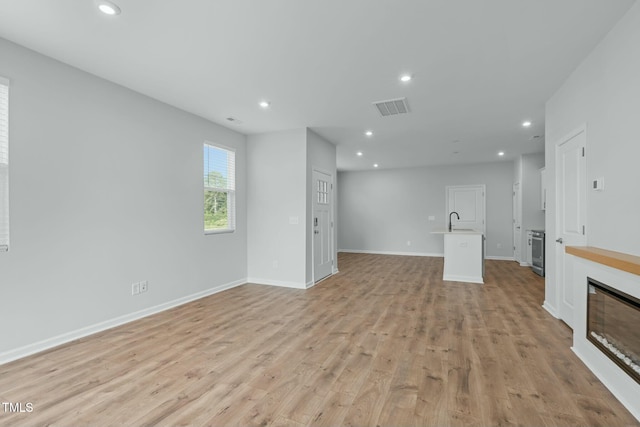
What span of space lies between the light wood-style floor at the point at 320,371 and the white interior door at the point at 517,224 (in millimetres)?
3801

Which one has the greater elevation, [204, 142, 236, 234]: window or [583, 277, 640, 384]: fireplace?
[204, 142, 236, 234]: window

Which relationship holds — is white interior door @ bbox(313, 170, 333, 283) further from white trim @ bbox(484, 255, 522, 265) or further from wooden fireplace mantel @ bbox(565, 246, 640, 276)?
white trim @ bbox(484, 255, 522, 265)

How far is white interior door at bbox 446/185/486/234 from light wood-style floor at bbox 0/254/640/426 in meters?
4.69

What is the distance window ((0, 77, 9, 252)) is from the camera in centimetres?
254

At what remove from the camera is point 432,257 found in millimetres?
8625

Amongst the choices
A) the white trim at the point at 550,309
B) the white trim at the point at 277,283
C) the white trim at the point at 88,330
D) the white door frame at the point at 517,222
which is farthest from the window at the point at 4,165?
the white door frame at the point at 517,222

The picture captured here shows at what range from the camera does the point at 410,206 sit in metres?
9.12

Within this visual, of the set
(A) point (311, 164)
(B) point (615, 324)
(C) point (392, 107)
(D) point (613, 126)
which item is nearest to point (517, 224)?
(C) point (392, 107)

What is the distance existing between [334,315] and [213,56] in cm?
311

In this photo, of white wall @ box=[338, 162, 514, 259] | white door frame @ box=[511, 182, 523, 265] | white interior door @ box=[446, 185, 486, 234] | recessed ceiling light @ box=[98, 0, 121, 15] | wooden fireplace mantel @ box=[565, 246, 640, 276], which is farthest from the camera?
white interior door @ box=[446, 185, 486, 234]

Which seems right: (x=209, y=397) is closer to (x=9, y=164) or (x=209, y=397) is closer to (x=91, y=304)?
(x=91, y=304)

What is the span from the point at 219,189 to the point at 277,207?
1011 mm

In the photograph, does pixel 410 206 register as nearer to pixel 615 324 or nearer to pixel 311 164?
pixel 311 164

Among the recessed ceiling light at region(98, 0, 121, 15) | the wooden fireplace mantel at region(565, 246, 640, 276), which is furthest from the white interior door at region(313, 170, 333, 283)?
the wooden fireplace mantel at region(565, 246, 640, 276)
